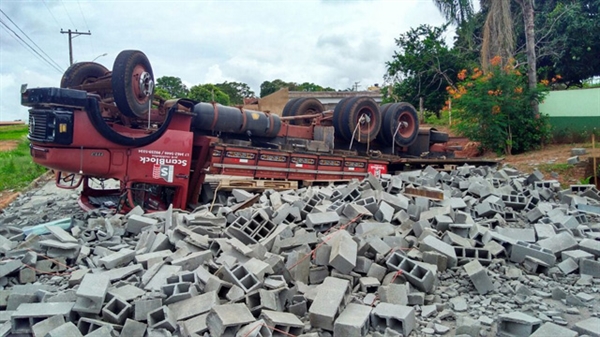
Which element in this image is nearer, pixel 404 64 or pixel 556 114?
pixel 556 114

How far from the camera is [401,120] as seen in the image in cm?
1221

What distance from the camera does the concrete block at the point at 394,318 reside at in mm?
3947

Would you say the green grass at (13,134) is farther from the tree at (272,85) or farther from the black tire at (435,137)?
the black tire at (435,137)

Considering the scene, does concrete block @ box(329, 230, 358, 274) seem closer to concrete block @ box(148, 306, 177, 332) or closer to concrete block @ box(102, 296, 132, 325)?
concrete block @ box(148, 306, 177, 332)

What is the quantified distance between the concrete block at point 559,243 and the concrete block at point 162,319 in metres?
4.48

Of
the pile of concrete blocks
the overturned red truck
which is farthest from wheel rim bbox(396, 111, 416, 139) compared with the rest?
the pile of concrete blocks

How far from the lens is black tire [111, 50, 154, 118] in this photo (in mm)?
7758

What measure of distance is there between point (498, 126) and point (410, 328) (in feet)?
41.0

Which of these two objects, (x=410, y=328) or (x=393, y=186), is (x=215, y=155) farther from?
(x=410, y=328)

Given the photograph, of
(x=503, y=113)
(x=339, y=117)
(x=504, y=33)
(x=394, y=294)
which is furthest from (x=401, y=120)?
(x=394, y=294)

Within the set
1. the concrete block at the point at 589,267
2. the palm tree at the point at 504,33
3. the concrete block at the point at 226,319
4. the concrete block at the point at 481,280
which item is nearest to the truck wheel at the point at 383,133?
the palm tree at the point at 504,33

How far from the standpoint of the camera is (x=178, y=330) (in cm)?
391

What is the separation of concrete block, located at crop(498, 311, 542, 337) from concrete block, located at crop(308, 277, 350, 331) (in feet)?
4.56

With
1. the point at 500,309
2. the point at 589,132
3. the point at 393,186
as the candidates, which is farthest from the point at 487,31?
the point at 500,309
